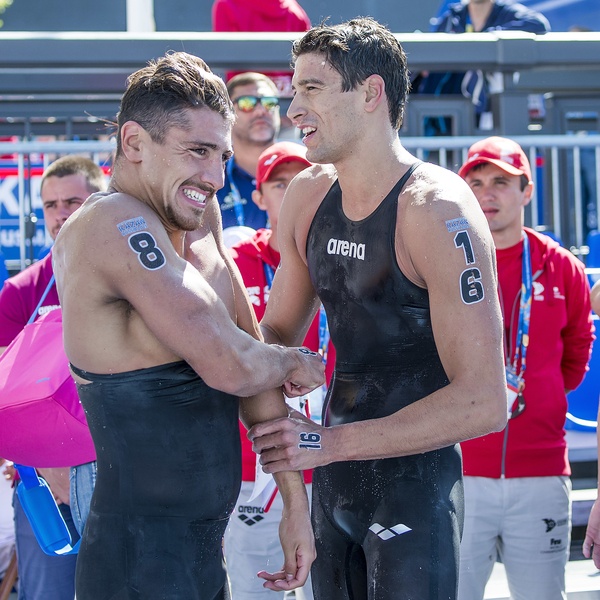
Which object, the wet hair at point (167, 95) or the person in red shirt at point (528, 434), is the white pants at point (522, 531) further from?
the wet hair at point (167, 95)

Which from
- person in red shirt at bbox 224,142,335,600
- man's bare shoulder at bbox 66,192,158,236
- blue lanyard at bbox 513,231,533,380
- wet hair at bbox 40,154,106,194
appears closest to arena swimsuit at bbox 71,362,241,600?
man's bare shoulder at bbox 66,192,158,236

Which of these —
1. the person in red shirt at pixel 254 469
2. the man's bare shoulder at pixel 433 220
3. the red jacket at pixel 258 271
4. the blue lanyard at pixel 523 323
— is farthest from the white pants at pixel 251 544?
the man's bare shoulder at pixel 433 220

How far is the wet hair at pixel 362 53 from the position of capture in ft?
10.0

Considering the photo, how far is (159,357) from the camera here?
2.71 m

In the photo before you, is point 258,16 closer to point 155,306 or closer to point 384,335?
point 384,335

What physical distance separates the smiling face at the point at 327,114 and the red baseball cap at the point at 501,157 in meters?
1.90

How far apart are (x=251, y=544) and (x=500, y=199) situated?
82.0 inches

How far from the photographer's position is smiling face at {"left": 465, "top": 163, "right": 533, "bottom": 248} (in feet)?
15.2

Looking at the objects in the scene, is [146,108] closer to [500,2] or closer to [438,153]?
[438,153]

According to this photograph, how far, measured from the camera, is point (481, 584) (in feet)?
14.1

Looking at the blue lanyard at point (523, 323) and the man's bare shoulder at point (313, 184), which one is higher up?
the man's bare shoulder at point (313, 184)

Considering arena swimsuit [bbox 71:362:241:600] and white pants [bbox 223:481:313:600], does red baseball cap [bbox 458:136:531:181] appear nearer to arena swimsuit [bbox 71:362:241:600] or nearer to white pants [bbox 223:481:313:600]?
white pants [bbox 223:481:313:600]

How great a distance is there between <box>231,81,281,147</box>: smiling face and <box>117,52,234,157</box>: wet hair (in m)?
2.96

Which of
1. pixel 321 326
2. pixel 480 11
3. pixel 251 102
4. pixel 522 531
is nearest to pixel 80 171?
pixel 251 102
